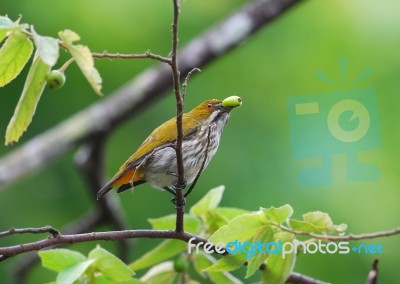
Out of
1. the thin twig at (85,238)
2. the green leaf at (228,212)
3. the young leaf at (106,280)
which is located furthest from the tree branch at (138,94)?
the thin twig at (85,238)

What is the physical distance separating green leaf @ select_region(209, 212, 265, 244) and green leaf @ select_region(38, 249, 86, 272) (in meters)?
0.27

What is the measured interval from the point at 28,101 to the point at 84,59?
3.9 inches

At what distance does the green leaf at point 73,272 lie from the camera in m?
1.39

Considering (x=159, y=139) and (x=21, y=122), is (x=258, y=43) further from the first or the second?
(x=21, y=122)

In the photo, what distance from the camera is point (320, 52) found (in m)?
4.57

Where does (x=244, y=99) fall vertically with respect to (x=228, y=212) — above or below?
above

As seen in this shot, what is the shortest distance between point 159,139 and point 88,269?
0.41m

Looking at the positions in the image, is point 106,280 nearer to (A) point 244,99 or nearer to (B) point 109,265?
(B) point 109,265

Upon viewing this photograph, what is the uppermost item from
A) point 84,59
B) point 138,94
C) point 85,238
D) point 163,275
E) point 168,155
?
point 138,94

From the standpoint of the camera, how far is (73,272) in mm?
1431

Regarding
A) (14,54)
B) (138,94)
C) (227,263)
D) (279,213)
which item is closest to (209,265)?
(227,263)

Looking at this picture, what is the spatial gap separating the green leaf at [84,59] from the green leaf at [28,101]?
0.04 m

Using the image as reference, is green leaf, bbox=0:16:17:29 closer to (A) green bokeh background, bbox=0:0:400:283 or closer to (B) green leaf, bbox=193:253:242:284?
(B) green leaf, bbox=193:253:242:284

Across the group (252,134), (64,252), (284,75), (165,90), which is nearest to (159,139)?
(64,252)
